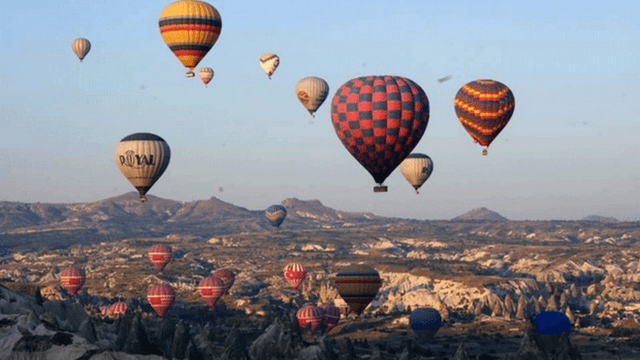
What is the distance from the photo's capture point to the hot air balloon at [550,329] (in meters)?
138

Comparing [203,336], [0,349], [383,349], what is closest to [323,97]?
[383,349]

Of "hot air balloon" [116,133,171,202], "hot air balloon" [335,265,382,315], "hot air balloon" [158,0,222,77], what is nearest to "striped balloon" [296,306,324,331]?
"hot air balloon" [335,265,382,315]

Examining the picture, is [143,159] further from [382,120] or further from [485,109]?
[485,109]

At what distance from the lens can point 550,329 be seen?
14150cm

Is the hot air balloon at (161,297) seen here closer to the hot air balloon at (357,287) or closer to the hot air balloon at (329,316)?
the hot air balloon at (329,316)

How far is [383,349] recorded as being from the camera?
15112 cm

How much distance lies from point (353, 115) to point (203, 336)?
35.4 metres

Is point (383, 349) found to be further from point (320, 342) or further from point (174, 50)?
point (174, 50)

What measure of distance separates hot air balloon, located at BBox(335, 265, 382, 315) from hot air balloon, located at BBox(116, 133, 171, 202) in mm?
31255

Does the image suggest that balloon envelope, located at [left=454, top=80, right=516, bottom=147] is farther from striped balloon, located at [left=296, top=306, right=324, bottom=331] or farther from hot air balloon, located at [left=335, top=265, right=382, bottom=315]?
striped balloon, located at [left=296, top=306, right=324, bottom=331]

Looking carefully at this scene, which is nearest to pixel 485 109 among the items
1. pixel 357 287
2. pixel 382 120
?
pixel 382 120

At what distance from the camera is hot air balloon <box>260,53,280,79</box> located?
6791 inches

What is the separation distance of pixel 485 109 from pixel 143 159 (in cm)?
3341

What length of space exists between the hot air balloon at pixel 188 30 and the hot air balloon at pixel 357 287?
39.6m
